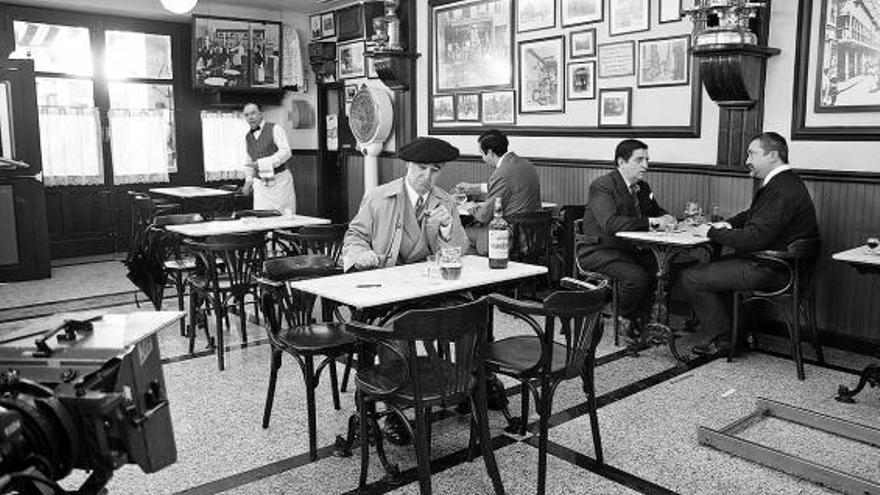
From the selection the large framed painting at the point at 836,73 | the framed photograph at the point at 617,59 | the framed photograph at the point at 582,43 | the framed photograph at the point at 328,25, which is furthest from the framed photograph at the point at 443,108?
the large framed painting at the point at 836,73

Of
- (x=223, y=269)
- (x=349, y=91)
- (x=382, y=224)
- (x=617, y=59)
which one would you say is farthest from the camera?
(x=349, y=91)

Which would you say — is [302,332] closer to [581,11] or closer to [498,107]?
[581,11]

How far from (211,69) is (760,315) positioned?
7.04 metres

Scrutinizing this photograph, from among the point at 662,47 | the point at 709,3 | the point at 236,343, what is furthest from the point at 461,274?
the point at 662,47

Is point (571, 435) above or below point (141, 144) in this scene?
below

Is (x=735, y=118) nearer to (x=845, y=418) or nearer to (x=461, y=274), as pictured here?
(x=845, y=418)

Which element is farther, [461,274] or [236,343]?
[236,343]

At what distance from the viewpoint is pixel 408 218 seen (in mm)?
3744

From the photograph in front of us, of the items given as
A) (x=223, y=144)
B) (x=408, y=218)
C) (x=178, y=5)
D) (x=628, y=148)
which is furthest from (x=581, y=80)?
(x=223, y=144)

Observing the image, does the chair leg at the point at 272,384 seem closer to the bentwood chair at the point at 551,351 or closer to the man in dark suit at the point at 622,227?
the bentwood chair at the point at 551,351

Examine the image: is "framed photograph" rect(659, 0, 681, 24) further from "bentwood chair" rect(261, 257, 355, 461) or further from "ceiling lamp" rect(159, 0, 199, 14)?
"ceiling lamp" rect(159, 0, 199, 14)

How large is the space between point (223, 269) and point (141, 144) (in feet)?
15.9

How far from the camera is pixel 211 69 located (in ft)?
30.5

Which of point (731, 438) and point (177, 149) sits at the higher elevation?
point (177, 149)
